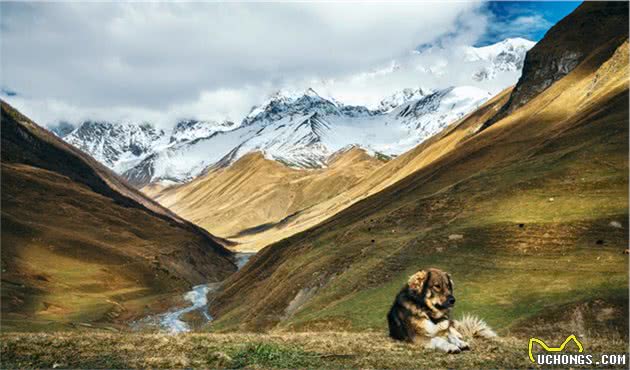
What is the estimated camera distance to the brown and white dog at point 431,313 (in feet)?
58.6

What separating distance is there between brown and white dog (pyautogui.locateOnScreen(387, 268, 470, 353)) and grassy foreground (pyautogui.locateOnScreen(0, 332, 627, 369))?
16.5 inches

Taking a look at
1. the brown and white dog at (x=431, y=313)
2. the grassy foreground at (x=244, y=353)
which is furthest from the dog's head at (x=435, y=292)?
the grassy foreground at (x=244, y=353)

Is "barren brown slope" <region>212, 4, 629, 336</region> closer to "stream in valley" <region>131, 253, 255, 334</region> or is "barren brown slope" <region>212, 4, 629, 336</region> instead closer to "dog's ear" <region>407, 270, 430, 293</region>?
"dog's ear" <region>407, 270, 430, 293</region>

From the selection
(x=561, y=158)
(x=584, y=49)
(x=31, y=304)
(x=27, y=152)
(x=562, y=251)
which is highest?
(x=584, y=49)

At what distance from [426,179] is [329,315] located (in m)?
52.0

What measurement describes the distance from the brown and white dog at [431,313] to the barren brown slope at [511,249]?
12577 mm

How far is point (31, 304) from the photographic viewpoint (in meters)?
78.8

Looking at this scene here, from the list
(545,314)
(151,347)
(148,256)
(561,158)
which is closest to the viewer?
(151,347)

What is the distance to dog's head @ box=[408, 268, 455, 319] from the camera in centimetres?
1819

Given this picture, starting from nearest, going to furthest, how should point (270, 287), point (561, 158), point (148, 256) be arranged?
1. point (561, 158)
2. point (270, 287)
3. point (148, 256)

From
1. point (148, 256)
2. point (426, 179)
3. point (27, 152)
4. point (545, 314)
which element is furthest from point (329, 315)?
point (27, 152)

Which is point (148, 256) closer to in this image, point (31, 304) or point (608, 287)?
point (31, 304)

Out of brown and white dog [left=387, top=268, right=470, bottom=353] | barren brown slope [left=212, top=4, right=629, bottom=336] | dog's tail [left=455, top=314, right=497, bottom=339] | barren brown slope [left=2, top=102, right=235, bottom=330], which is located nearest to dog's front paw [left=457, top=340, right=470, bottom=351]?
brown and white dog [left=387, top=268, right=470, bottom=353]

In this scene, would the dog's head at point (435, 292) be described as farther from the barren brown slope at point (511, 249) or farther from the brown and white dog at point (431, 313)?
the barren brown slope at point (511, 249)
